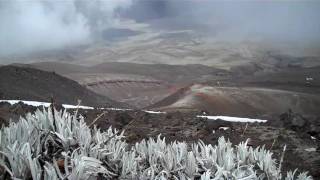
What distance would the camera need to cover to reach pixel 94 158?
346cm

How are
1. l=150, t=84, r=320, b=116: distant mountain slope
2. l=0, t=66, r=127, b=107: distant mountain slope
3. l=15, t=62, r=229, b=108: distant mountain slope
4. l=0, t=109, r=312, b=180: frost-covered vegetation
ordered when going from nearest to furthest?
l=0, t=109, r=312, b=180: frost-covered vegetation
l=0, t=66, r=127, b=107: distant mountain slope
l=150, t=84, r=320, b=116: distant mountain slope
l=15, t=62, r=229, b=108: distant mountain slope

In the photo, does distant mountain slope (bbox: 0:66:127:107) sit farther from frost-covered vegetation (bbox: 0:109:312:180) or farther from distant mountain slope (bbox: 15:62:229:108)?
frost-covered vegetation (bbox: 0:109:312:180)

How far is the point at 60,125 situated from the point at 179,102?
3154 cm

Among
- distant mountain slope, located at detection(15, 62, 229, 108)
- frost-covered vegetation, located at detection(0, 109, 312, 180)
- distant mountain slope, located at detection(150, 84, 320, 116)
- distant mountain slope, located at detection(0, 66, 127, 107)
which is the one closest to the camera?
frost-covered vegetation, located at detection(0, 109, 312, 180)

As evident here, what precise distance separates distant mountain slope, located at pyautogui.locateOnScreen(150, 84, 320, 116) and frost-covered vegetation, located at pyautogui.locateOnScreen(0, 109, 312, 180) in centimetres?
2873

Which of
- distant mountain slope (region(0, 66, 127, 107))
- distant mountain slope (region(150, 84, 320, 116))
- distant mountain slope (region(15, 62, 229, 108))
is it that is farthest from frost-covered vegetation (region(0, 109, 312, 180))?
distant mountain slope (region(15, 62, 229, 108))

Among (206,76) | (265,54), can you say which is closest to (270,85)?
(206,76)

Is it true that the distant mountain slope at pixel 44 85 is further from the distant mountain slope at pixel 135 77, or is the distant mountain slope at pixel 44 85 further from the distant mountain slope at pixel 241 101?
the distant mountain slope at pixel 135 77

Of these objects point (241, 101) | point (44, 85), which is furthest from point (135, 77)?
point (44, 85)

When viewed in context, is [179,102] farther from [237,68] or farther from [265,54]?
[265,54]

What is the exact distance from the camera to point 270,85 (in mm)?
54656

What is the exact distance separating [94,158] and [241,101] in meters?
35.0

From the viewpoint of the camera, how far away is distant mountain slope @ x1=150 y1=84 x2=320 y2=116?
3547 cm

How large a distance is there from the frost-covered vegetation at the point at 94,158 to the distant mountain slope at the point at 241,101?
28.7 m
